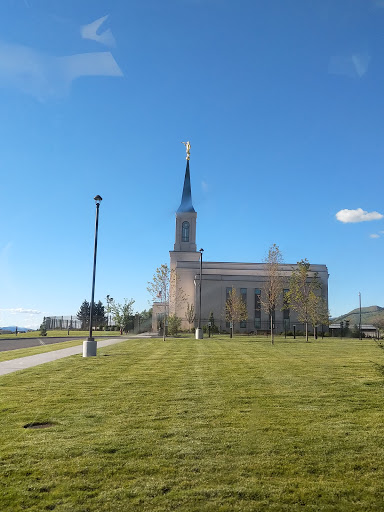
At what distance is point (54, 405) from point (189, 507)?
4881 mm

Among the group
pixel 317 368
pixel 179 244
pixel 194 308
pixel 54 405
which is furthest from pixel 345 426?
pixel 179 244

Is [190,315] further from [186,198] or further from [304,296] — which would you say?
[186,198]

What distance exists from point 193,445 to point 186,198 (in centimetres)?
8175

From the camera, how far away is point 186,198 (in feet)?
284

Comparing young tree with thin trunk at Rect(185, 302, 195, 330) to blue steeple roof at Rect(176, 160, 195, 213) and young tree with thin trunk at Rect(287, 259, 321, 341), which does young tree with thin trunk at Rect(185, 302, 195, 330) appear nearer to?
young tree with thin trunk at Rect(287, 259, 321, 341)

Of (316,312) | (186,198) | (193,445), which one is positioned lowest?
(193,445)

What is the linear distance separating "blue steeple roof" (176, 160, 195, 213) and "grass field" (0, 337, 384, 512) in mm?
74274

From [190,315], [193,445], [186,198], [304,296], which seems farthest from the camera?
[186,198]

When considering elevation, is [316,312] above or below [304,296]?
below

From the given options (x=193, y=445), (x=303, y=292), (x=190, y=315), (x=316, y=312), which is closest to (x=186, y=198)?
(x=190, y=315)

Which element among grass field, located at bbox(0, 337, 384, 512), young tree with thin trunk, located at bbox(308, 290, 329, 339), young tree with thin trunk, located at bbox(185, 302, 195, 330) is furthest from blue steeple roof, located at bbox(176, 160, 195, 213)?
→ grass field, located at bbox(0, 337, 384, 512)

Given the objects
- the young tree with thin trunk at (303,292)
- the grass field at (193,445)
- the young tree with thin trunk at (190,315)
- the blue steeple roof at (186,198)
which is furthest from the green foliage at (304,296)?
the blue steeple roof at (186,198)

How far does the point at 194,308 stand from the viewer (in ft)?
222

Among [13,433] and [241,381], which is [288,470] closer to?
[13,433]
